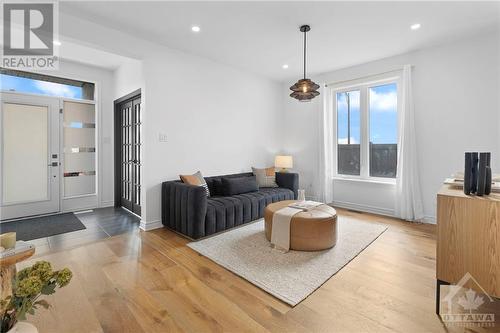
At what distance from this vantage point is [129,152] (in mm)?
4723

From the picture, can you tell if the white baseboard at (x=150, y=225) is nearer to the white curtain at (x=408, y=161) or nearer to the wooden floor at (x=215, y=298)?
the wooden floor at (x=215, y=298)

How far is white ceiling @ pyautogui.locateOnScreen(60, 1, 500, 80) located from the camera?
9.11 feet

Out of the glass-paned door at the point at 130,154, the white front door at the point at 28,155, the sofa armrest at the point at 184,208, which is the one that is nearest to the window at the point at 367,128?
the sofa armrest at the point at 184,208

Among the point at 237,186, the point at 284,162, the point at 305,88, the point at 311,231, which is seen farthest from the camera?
the point at 284,162

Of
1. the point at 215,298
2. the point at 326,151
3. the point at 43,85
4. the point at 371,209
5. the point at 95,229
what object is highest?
the point at 43,85

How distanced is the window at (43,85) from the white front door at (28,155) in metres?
0.15

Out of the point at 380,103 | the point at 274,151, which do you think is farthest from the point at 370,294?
the point at 274,151

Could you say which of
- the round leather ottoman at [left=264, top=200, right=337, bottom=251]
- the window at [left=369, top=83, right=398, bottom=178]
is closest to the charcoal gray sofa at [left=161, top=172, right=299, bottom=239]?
the round leather ottoman at [left=264, top=200, right=337, bottom=251]

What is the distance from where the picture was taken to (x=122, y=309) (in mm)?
1887

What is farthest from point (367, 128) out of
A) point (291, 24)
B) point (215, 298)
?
point (215, 298)

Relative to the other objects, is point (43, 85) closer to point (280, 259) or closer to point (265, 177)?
point (265, 177)

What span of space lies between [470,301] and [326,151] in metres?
3.52

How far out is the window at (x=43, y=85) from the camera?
4.13 meters

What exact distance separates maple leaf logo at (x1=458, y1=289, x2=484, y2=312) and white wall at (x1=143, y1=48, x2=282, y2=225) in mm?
3712
